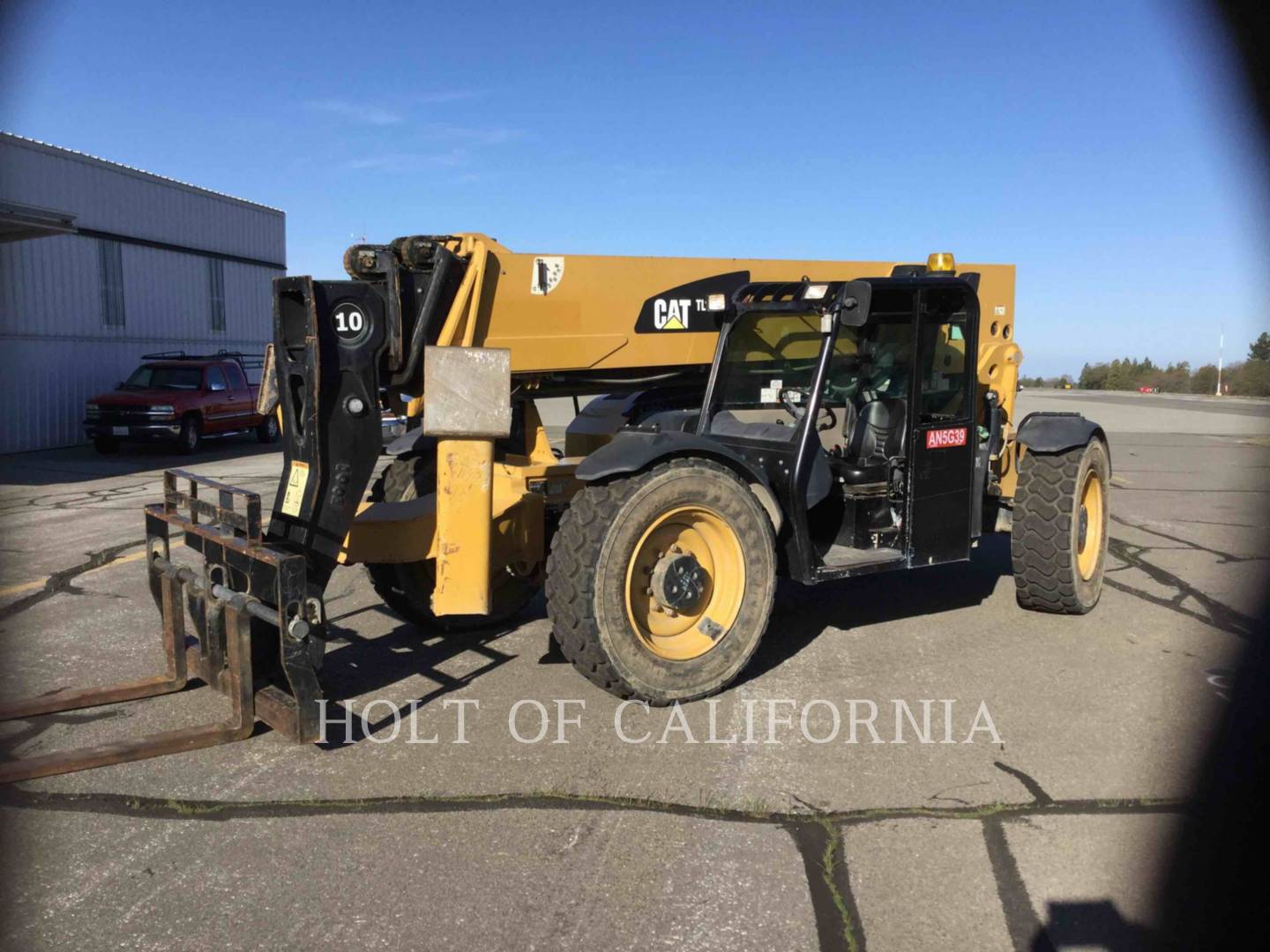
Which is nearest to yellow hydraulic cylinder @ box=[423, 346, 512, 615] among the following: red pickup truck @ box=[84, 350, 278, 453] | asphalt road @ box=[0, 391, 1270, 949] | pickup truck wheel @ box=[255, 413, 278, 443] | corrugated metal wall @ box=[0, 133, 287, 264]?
asphalt road @ box=[0, 391, 1270, 949]

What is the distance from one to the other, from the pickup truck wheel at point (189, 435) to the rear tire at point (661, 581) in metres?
15.7

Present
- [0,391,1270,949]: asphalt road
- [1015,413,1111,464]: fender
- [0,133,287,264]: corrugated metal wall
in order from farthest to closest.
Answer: [0,133,287,264]: corrugated metal wall
[1015,413,1111,464]: fender
[0,391,1270,949]: asphalt road

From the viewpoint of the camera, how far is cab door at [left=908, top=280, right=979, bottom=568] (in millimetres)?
6066

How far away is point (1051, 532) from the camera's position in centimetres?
674

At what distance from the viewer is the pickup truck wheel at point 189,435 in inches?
736

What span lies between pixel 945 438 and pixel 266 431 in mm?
18462

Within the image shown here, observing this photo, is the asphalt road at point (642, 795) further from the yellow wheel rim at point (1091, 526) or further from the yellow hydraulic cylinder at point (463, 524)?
the yellow hydraulic cylinder at point (463, 524)

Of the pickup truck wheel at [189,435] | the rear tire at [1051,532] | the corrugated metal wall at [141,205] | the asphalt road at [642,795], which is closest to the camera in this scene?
the asphalt road at [642,795]

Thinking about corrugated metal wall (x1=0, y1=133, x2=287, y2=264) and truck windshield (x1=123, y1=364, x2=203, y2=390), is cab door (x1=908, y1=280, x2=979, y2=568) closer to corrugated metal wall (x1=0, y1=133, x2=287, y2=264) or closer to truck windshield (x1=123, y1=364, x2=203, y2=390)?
truck windshield (x1=123, y1=364, x2=203, y2=390)

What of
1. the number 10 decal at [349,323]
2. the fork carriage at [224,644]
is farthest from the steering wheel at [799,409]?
the fork carriage at [224,644]

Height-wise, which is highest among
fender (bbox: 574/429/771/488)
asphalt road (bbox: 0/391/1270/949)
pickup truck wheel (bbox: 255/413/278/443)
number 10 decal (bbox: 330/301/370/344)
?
number 10 decal (bbox: 330/301/370/344)

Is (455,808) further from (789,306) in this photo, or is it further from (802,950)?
(789,306)

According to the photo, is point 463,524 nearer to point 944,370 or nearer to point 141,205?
point 944,370

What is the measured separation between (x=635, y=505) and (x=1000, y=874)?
235 cm
